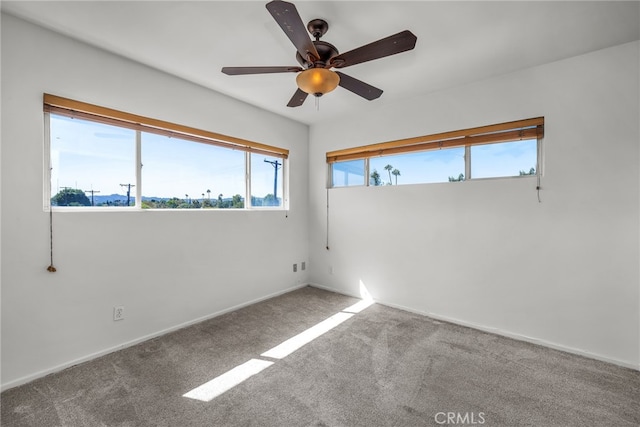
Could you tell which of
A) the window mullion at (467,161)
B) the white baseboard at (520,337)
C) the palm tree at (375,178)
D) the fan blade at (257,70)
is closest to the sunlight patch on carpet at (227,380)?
the white baseboard at (520,337)

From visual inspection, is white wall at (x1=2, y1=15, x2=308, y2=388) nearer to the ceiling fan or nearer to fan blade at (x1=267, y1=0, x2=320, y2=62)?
the ceiling fan

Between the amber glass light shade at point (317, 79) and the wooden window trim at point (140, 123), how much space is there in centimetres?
160

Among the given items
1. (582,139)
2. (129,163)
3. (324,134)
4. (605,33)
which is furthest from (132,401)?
(605,33)

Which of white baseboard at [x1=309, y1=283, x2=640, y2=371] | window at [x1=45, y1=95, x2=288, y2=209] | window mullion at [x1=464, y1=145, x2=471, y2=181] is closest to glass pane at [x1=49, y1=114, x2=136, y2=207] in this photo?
window at [x1=45, y1=95, x2=288, y2=209]

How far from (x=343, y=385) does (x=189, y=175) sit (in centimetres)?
246

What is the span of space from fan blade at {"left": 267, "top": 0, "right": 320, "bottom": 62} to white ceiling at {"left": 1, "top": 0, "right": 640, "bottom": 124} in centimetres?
32

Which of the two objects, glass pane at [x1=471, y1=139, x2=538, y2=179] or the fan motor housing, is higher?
the fan motor housing

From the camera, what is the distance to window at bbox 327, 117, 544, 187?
8.45 feet

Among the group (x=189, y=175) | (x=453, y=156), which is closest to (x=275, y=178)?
(x=189, y=175)

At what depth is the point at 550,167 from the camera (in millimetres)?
2434

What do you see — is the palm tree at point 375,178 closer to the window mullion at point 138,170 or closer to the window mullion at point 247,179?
the window mullion at point 247,179

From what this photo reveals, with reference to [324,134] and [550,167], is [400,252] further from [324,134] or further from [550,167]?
[324,134]

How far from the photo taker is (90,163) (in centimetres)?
229

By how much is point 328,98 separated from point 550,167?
2250 millimetres
